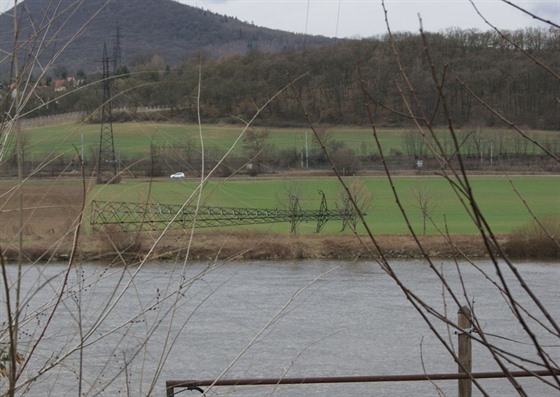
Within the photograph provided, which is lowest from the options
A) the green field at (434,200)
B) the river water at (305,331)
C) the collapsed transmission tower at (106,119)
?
the green field at (434,200)

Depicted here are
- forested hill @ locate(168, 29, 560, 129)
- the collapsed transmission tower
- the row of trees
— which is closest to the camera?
the collapsed transmission tower

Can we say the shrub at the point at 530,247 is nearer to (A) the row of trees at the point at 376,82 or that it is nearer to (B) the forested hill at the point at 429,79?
(A) the row of trees at the point at 376,82

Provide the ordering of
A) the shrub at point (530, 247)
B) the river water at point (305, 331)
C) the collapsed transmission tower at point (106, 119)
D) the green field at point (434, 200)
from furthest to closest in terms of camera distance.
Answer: the green field at point (434, 200) → the shrub at point (530, 247) → the river water at point (305, 331) → the collapsed transmission tower at point (106, 119)

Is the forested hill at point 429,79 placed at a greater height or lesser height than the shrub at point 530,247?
greater

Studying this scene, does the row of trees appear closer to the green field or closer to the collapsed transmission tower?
the collapsed transmission tower

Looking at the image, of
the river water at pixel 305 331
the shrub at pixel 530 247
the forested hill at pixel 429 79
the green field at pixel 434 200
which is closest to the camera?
the forested hill at pixel 429 79

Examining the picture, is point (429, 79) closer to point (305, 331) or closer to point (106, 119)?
point (106, 119)

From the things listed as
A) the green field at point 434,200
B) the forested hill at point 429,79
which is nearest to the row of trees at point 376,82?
the forested hill at point 429,79

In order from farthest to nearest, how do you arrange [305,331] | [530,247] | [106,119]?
1. [530,247]
2. [305,331]
3. [106,119]

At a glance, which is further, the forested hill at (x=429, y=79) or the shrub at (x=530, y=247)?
the shrub at (x=530, y=247)

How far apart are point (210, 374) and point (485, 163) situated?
4611cm

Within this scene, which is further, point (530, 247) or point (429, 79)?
point (530, 247)

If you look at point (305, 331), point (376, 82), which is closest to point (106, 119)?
point (376, 82)

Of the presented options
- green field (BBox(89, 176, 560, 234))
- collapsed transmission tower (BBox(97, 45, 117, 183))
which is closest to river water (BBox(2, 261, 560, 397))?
collapsed transmission tower (BBox(97, 45, 117, 183))
